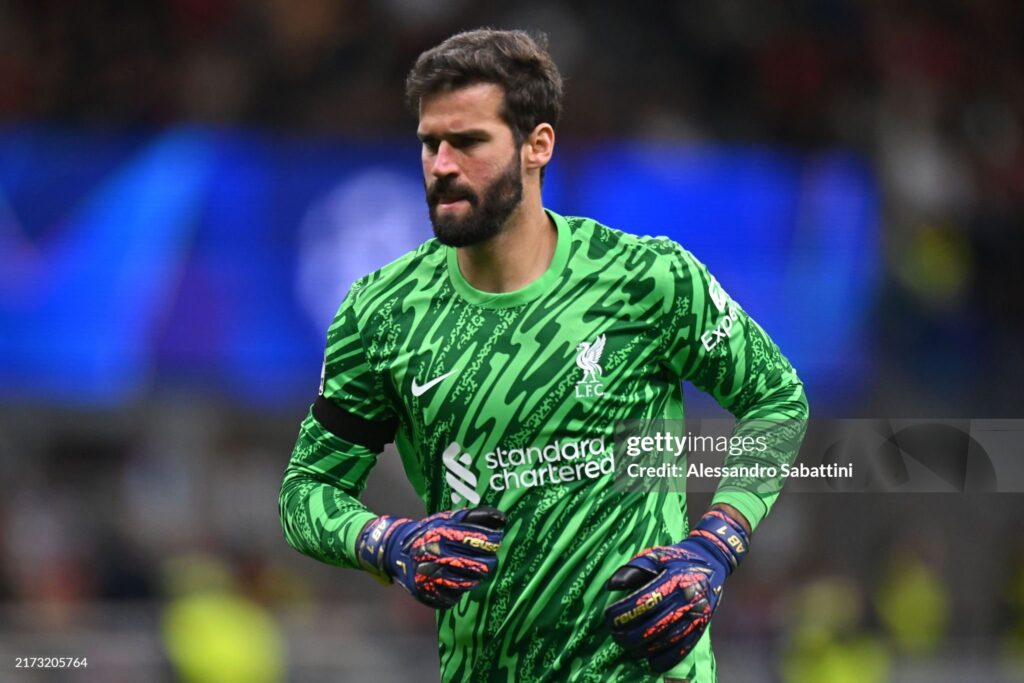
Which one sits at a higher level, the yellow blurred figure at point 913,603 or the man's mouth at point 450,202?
the man's mouth at point 450,202

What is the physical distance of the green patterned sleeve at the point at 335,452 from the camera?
389cm

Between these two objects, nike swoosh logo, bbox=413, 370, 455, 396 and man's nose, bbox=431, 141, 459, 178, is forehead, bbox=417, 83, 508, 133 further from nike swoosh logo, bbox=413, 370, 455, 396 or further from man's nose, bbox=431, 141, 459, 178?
nike swoosh logo, bbox=413, 370, 455, 396

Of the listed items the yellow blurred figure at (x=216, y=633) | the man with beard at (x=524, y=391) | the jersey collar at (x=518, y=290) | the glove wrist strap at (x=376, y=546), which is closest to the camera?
the glove wrist strap at (x=376, y=546)

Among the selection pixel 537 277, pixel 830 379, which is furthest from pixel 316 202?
pixel 537 277

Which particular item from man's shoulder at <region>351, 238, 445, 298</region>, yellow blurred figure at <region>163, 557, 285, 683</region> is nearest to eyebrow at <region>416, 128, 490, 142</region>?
man's shoulder at <region>351, 238, 445, 298</region>

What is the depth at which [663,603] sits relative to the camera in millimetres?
3443

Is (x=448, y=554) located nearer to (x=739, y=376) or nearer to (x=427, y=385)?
(x=427, y=385)

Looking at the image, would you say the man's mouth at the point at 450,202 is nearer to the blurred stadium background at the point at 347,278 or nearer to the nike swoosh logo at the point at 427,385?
the nike swoosh logo at the point at 427,385

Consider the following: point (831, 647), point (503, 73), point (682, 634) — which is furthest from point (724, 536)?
point (831, 647)

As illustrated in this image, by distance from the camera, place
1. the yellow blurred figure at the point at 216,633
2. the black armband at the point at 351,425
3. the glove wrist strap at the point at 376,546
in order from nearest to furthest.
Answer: the glove wrist strap at the point at 376,546
the black armband at the point at 351,425
the yellow blurred figure at the point at 216,633

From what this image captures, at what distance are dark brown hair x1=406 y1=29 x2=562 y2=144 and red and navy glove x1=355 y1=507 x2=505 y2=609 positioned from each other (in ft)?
3.27

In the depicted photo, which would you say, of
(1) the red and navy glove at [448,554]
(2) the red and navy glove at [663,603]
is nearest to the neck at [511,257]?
(1) the red and navy glove at [448,554]

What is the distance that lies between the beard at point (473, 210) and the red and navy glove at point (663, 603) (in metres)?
0.87

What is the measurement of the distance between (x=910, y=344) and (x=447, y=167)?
28.6 ft
